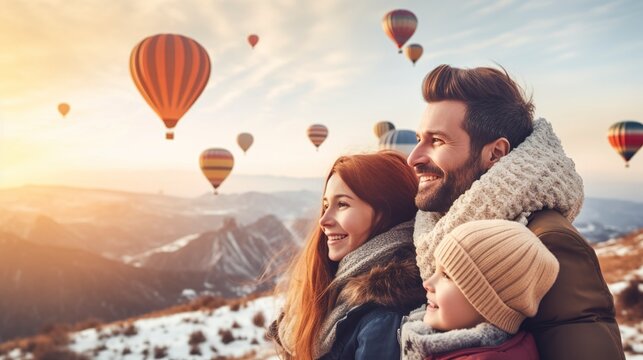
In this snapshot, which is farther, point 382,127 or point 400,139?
point 382,127

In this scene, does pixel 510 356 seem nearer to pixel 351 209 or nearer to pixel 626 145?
pixel 351 209

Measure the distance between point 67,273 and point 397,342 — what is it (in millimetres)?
48076

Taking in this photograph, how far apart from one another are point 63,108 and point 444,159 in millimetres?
43306

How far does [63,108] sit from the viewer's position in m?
40.2

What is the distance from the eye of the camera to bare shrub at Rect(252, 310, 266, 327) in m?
12.6

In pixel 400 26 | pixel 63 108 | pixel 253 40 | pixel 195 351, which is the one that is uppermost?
pixel 253 40

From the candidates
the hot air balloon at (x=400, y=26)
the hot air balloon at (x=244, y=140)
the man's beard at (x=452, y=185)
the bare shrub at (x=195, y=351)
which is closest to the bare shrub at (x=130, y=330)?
the bare shrub at (x=195, y=351)

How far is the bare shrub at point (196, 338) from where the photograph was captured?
11.7 m

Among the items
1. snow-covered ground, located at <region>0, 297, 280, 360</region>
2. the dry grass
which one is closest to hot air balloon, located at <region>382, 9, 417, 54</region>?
the dry grass

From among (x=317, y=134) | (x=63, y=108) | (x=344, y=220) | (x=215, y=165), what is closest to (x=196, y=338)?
(x=344, y=220)

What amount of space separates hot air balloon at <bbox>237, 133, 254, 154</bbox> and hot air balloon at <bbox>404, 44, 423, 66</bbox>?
13.6m

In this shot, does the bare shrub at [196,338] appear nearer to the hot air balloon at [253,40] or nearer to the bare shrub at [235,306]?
the bare shrub at [235,306]

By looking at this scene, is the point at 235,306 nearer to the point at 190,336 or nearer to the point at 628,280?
Result: the point at 190,336

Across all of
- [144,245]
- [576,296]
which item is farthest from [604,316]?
[144,245]
